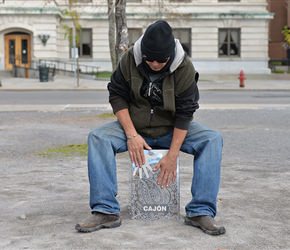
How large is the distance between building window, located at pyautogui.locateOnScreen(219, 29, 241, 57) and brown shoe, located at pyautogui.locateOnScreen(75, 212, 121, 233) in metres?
44.9

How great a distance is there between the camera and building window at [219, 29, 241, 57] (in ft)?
162

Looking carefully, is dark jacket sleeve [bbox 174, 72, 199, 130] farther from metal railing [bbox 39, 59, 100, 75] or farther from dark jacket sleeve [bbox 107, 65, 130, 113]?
metal railing [bbox 39, 59, 100, 75]

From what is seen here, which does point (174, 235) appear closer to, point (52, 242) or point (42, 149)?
point (52, 242)

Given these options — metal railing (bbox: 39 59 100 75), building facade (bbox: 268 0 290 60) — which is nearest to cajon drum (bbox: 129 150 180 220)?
metal railing (bbox: 39 59 100 75)

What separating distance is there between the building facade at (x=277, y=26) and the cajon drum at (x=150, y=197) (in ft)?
180

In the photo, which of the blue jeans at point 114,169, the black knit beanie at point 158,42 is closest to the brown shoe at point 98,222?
the blue jeans at point 114,169

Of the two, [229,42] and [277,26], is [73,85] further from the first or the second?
[277,26]

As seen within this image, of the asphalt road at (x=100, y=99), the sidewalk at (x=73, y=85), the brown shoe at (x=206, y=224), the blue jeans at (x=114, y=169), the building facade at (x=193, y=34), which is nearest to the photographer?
the brown shoe at (x=206, y=224)

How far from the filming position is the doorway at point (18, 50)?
151 feet

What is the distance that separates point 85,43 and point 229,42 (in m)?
10.8

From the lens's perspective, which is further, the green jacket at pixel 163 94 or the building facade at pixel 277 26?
the building facade at pixel 277 26

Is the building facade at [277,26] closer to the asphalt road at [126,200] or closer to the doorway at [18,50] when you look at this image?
the doorway at [18,50]

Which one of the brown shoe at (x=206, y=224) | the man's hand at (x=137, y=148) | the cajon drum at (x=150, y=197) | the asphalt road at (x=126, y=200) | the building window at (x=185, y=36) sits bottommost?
the asphalt road at (x=126, y=200)

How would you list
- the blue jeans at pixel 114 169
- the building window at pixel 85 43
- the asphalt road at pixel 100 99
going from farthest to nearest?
the building window at pixel 85 43 → the asphalt road at pixel 100 99 → the blue jeans at pixel 114 169
